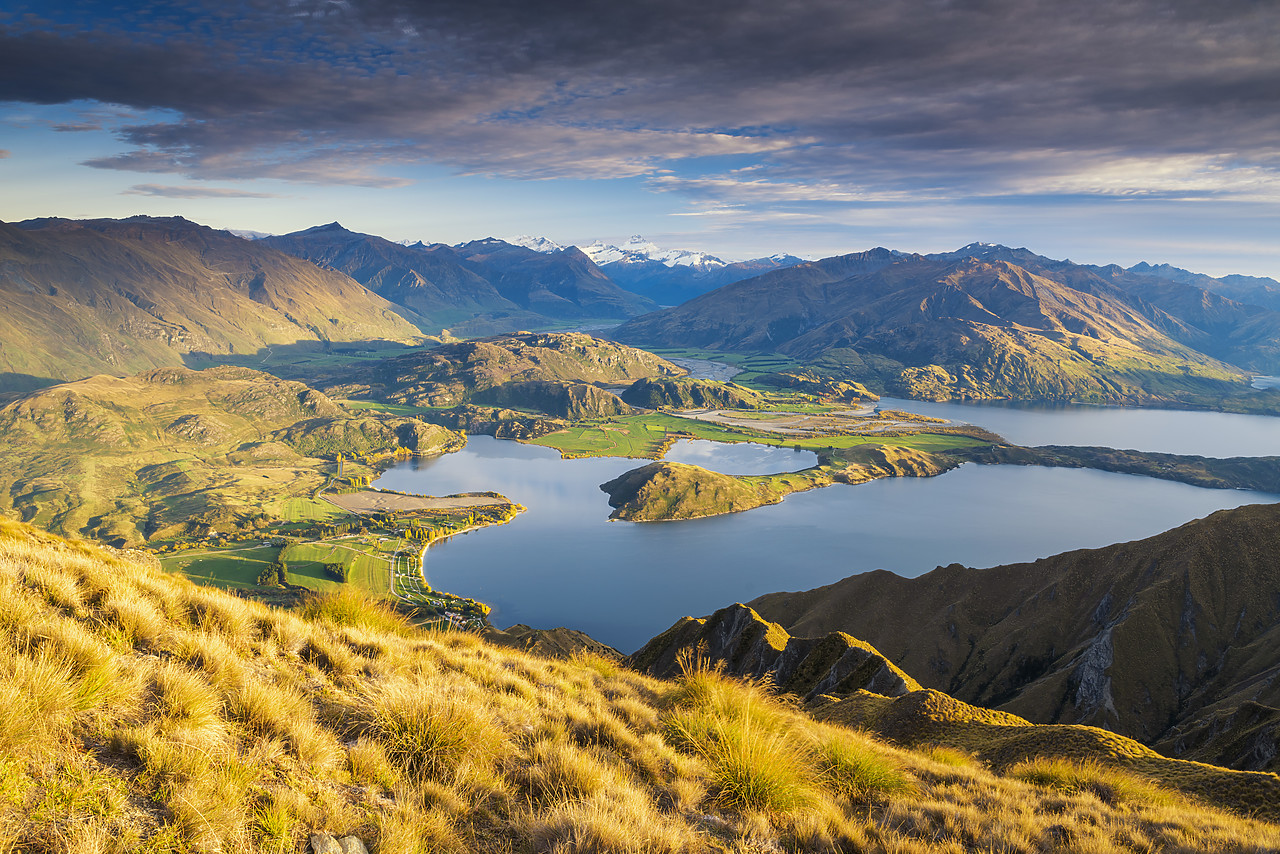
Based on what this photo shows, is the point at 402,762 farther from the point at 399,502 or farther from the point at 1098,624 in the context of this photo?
the point at 399,502

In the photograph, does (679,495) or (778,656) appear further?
(679,495)

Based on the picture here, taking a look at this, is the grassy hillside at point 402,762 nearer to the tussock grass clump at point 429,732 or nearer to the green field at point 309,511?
the tussock grass clump at point 429,732

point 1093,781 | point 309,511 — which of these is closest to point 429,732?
point 1093,781

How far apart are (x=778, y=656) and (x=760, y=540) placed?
111327 millimetres

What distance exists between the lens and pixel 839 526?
150750 mm

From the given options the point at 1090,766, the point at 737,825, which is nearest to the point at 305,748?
the point at 737,825

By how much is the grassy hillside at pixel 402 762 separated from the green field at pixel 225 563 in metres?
137

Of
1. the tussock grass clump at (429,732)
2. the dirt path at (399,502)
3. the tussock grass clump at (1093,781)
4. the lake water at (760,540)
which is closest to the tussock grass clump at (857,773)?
the tussock grass clump at (1093,781)

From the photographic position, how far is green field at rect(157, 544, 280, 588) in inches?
5026

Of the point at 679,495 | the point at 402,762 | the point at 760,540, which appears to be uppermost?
the point at 402,762

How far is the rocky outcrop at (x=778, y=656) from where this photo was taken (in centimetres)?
2700

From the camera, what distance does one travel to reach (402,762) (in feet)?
24.3

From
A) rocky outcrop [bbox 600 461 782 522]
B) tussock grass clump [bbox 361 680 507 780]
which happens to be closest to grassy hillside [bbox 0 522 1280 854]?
tussock grass clump [bbox 361 680 507 780]

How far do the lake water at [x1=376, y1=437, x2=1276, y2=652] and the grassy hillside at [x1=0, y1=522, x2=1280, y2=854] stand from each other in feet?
284
